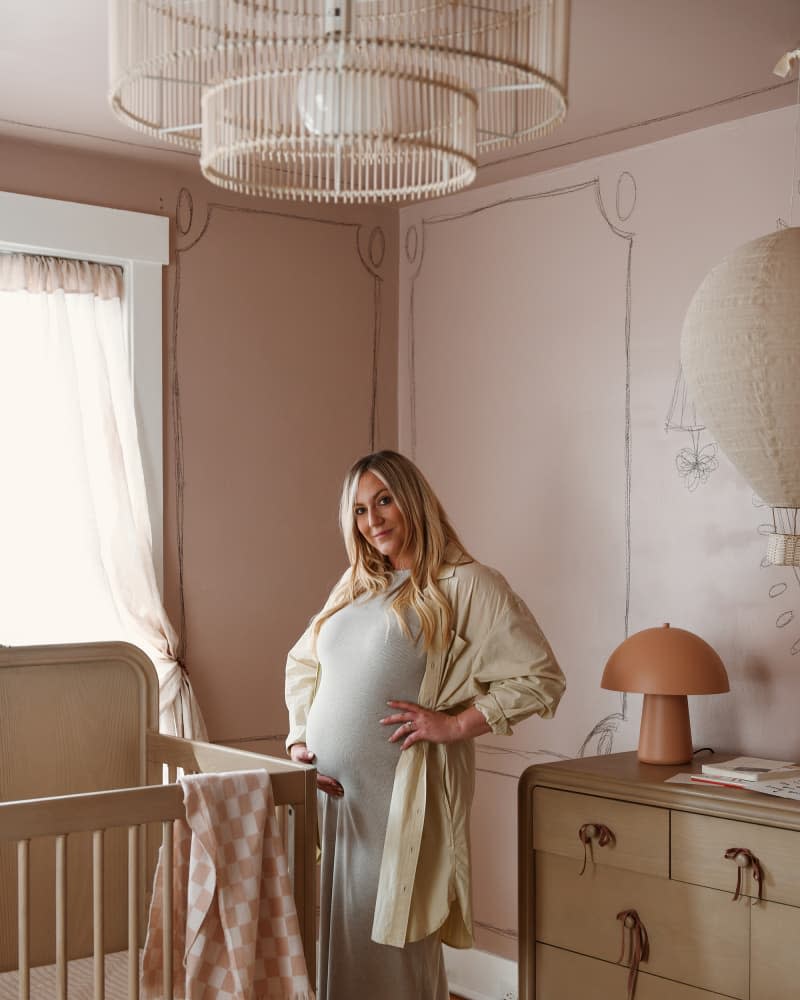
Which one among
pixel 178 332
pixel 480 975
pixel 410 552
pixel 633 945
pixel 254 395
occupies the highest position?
pixel 178 332

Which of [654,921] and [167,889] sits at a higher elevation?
[167,889]

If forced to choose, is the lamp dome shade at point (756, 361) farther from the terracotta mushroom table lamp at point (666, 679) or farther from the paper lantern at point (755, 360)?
the terracotta mushroom table lamp at point (666, 679)

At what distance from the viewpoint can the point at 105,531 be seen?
322 cm

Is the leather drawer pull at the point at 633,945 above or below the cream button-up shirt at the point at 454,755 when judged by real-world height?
below

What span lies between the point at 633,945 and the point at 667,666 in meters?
0.58

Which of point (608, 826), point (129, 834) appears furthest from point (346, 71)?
point (608, 826)

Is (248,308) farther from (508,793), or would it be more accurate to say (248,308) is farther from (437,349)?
(508,793)

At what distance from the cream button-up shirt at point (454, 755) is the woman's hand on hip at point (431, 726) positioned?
3 cm

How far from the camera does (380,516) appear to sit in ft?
8.60

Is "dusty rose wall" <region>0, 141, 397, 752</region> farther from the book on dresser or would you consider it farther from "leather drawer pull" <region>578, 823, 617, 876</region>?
the book on dresser

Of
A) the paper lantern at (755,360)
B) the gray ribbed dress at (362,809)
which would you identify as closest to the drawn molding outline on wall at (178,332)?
the gray ribbed dress at (362,809)

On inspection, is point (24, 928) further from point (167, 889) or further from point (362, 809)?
point (362, 809)

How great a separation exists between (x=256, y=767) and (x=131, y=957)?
51 cm

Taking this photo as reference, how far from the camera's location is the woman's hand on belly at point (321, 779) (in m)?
2.50
